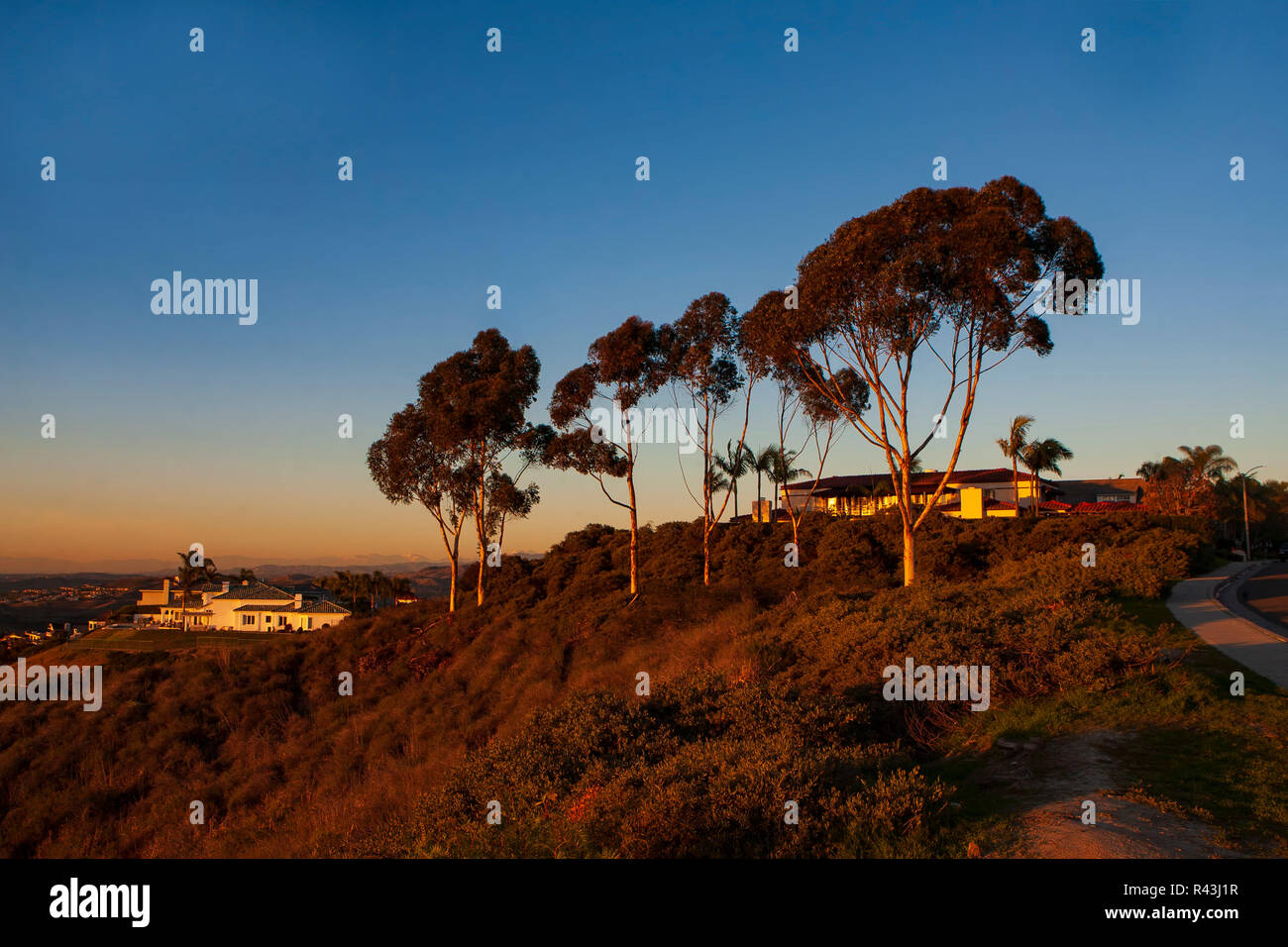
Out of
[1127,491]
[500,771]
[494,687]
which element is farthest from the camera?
[1127,491]

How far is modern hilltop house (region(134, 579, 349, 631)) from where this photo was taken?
181ft

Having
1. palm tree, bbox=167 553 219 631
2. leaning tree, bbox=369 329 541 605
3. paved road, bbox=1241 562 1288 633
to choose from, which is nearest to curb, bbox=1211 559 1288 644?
paved road, bbox=1241 562 1288 633

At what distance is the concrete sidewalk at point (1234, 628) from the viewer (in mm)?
10836

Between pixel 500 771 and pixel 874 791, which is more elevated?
pixel 874 791

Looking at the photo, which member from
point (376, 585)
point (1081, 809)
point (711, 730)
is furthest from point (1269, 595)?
point (376, 585)

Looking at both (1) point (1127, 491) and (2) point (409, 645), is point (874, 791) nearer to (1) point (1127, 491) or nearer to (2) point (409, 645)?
(2) point (409, 645)

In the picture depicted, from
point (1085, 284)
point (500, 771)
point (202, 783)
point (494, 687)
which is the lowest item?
point (202, 783)

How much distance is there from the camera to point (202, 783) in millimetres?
18375

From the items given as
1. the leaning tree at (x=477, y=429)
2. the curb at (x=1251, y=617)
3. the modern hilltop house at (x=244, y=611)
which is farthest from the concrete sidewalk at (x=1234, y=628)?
the modern hilltop house at (x=244, y=611)

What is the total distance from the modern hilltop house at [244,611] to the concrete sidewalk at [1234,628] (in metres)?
47.6

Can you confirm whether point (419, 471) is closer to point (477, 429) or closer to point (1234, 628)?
point (477, 429)

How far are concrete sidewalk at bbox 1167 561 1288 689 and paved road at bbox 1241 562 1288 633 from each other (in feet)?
1.54

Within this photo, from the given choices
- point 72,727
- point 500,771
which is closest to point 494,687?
point 500,771

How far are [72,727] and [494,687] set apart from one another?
14.1 m
